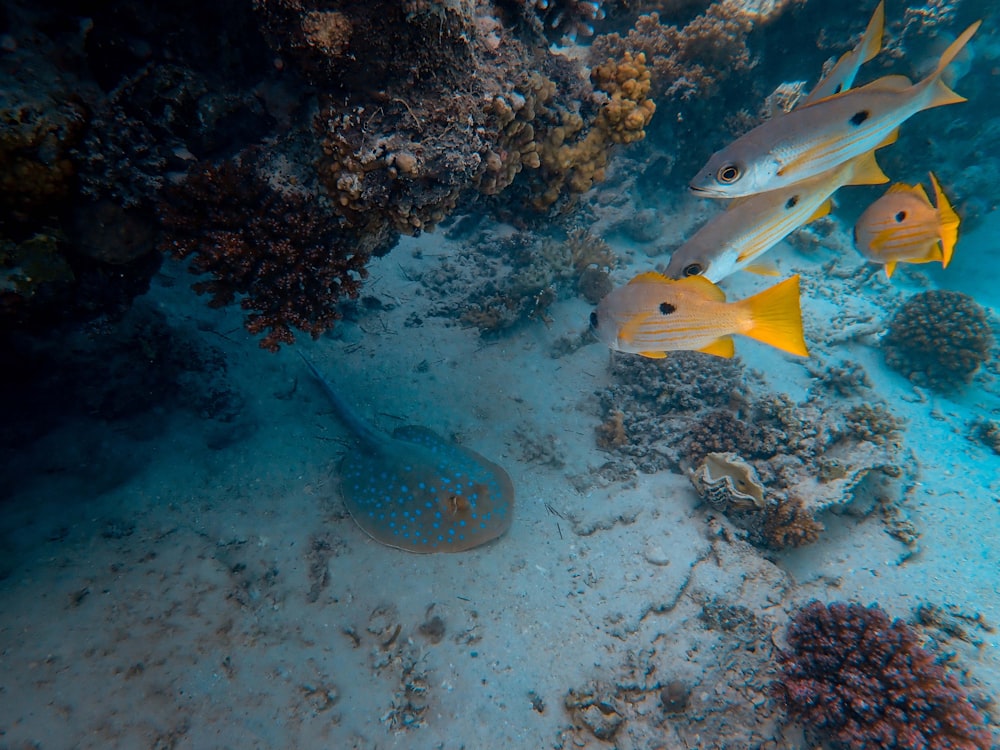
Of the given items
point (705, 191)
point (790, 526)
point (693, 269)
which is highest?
point (705, 191)

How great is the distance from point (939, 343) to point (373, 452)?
11.2 m

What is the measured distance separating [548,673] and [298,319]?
4.37m

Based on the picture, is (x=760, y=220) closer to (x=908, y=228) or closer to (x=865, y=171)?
(x=865, y=171)

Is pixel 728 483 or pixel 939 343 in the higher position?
pixel 939 343

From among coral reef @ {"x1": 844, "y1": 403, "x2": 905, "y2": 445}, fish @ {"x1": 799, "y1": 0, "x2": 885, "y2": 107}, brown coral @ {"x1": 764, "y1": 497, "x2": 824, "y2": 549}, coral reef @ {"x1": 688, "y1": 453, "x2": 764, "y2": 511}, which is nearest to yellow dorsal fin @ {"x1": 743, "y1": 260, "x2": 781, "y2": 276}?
fish @ {"x1": 799, "y1": 0, "x2": 885, "y2": 107}

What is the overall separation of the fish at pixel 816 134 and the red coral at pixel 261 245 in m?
3.28

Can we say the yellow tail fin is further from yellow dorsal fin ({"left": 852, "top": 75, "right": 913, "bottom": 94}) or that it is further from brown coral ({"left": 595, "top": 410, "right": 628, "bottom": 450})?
brown coral ({"left": 595, "top": 410, "right": 628, "bottom": 450})

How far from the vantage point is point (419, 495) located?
5.25 metres

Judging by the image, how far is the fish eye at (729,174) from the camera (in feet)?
9.86

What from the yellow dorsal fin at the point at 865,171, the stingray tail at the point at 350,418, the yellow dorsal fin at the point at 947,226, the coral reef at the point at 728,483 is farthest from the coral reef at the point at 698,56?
the stingray tail at the point at 350,418

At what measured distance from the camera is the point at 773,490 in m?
5.65

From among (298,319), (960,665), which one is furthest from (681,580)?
(298,319)

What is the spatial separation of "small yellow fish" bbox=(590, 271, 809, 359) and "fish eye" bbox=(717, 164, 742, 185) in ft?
2.21

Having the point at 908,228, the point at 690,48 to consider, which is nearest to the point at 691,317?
the point at 908,228
